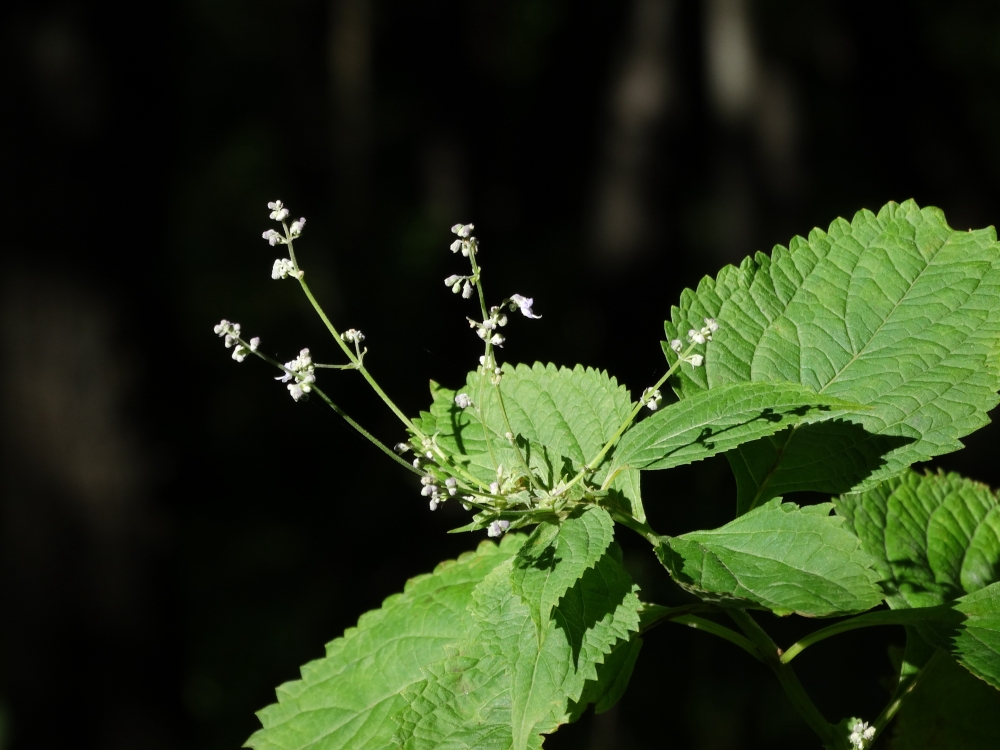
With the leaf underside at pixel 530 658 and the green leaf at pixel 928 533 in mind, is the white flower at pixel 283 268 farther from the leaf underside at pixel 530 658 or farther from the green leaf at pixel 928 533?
the green leaf at pixel 928 533

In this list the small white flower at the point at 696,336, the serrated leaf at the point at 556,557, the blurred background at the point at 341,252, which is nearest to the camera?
the serrated leaf at the point at 556,557

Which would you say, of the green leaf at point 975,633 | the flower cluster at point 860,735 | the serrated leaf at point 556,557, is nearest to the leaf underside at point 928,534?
the green leaf at point 975,633

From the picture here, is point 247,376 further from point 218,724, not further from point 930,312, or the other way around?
point 930,312

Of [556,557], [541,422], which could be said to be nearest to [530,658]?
[556,557]

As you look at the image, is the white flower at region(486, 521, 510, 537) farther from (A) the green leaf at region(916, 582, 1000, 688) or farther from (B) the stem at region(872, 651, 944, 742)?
(B) the stem at region(872, 651, 944, 742)

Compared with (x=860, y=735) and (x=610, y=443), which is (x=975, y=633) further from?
(x=610, y=443)

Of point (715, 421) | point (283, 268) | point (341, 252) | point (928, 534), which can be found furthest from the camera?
point (341, 252)

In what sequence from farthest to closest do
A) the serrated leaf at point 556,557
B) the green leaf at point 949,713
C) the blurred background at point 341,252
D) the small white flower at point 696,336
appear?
the blurred background at point 341,252
the green leaf at point 949,713
the small white flower at point 696,336
the serrated leaf at point 556,557
